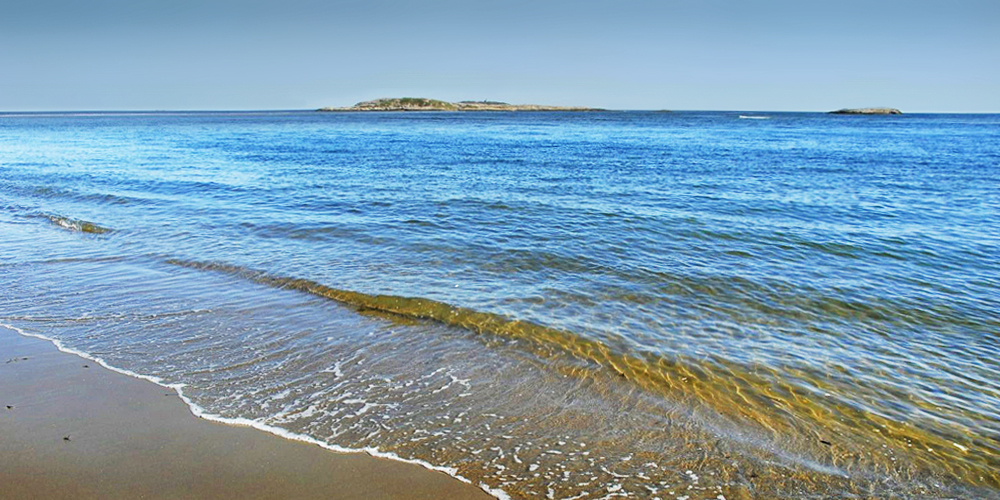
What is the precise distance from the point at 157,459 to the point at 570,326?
5068 millimetres

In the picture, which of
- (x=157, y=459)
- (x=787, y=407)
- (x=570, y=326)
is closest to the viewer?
(x=157, y=459)

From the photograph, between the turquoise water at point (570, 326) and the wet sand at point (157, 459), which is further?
the turquoise water at point (570, 326)

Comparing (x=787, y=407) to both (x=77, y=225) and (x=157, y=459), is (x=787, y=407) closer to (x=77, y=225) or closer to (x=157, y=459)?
(x=157, y=459)

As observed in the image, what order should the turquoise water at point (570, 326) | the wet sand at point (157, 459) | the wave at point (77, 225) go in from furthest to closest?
the wave at point (77, 225) → the turquoise water at point (570, 326) → the wet sand at point (157, 459)

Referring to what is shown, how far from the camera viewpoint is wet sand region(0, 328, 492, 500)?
14.3ft

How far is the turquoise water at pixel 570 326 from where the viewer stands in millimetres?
Result: 5230

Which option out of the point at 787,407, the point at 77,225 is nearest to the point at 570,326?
the point at 787,407

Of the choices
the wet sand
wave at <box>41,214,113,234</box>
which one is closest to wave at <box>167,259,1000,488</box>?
the wet sand

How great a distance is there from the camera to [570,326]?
26.9 ft

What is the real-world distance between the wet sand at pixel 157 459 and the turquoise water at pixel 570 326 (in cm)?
30

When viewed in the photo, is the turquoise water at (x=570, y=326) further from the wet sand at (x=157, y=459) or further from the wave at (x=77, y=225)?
the wet sand at (x=157, y=459)

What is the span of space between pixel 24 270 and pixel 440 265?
7318 millimetres

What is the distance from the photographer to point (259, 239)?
13.5m

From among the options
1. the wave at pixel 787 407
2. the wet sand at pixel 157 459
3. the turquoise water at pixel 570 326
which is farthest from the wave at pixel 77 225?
the wave at pixel 787 407
